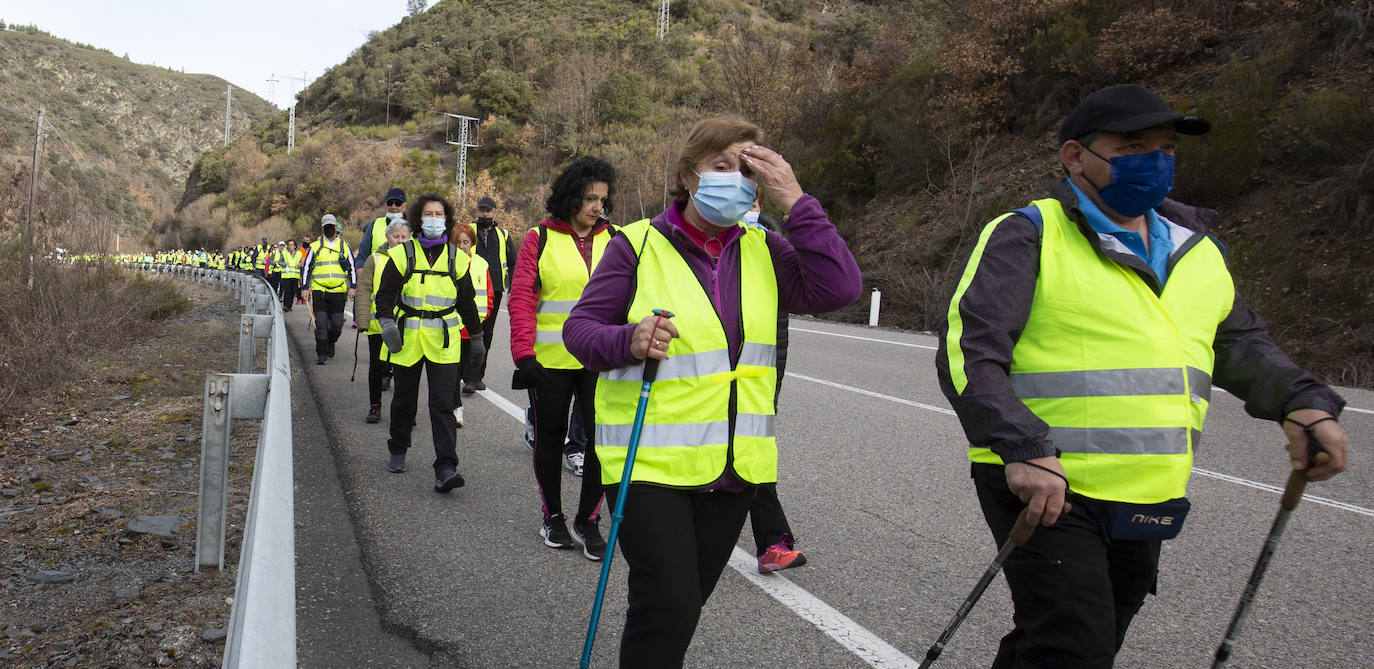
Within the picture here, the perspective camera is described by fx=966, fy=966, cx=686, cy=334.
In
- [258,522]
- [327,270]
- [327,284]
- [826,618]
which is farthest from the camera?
[327,270]

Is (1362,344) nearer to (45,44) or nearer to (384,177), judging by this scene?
(384,177)

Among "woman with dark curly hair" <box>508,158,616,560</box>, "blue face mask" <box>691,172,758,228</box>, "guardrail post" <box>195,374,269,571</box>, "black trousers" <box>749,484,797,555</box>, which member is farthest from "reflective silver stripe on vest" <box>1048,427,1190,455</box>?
"guardrail post" <box>195,374,269,571</box>

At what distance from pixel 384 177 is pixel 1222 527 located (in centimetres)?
6775

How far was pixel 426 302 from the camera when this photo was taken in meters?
6.46

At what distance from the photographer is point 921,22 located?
31.6 m

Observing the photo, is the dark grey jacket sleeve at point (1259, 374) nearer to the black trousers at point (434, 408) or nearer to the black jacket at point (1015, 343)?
the black jacket at point (1015, 343)

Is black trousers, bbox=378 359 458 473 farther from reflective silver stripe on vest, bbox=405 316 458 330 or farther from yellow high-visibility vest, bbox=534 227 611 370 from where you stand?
yellow high-visibility vest, bbox=534 227 611 370

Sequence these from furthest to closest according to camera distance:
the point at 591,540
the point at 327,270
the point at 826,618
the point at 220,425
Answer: the point at 327,270 < the point at 591,540 < the point at 826,618 < the point at 220,425

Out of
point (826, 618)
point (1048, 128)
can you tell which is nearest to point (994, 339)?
point (826, 618)

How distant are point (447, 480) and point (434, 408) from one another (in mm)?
491

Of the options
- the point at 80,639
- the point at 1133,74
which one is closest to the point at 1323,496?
the point at 80,639

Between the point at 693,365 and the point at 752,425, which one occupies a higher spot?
the point at 693,365

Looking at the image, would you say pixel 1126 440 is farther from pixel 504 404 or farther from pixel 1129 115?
pixel 504 404

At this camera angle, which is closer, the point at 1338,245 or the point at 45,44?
the point at 1338,245
